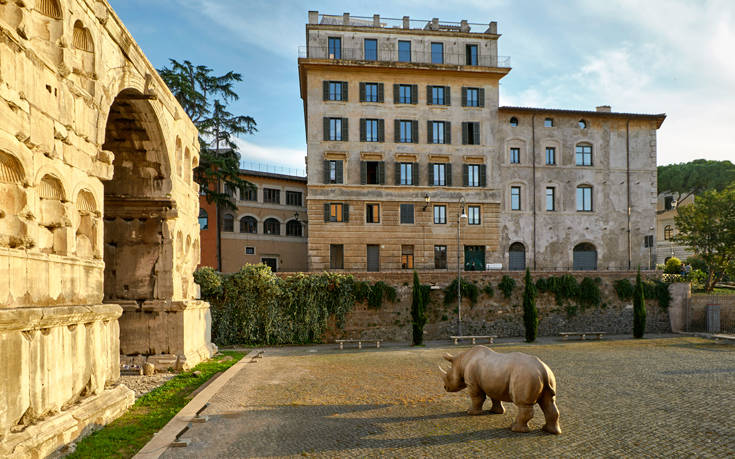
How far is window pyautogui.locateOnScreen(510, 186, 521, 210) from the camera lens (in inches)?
1503

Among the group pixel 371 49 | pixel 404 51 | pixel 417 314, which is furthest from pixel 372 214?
pixel 404 51

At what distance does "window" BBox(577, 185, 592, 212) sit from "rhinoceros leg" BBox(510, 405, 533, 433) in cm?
3326

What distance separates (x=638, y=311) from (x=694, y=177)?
130 feet

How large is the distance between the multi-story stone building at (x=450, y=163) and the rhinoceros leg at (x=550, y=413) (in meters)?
24.8

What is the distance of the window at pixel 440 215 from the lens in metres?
36.1

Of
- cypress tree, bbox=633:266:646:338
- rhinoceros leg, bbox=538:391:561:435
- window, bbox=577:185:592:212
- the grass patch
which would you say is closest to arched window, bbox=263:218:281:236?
window, bbox=577:185:592:212

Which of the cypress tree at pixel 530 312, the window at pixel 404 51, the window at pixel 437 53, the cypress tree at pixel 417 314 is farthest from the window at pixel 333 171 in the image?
the cypress tree at pixel 530 312

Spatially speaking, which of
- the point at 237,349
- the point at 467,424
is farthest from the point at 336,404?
the point at 237,349

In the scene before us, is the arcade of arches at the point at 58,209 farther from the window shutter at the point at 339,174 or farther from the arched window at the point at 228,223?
the arched window at the point at 228,223

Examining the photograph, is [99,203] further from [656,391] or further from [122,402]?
[656,391]

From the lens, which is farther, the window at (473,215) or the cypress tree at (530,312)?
the window at (473,215)

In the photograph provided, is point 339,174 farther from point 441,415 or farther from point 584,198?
point 441,415

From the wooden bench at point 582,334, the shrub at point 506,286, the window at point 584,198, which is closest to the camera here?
the wooden bench at point 582,334

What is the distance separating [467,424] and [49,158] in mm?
9592
